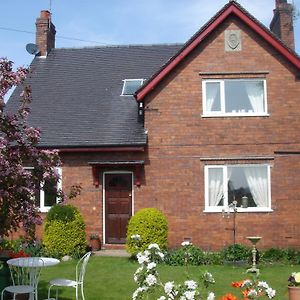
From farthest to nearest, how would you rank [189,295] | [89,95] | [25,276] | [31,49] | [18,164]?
[31,49] < [89,95] < [25,276] < [18,164] < [189,295]

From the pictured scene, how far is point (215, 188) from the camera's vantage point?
15.7 m

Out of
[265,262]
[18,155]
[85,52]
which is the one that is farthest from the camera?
[85,52]

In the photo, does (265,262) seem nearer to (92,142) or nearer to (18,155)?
(92,142)

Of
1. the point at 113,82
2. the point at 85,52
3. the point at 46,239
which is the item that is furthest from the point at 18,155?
the point at 85,52

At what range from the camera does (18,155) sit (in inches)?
314

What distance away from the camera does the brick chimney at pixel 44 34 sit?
2111 cm

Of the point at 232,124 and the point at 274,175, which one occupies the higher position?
the point at 232,124

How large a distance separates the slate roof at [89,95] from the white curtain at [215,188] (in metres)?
2.51

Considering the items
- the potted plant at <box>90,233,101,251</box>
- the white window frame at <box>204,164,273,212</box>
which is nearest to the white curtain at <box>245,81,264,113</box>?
the white window frame at <box>204,164,273,212</box>

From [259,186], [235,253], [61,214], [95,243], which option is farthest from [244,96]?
[61,214]

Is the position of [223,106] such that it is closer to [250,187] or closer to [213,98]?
[213,98]

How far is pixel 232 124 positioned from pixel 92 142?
4.58 metres

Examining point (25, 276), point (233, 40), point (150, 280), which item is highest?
point (233, 40)

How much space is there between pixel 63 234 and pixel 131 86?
6662mm
